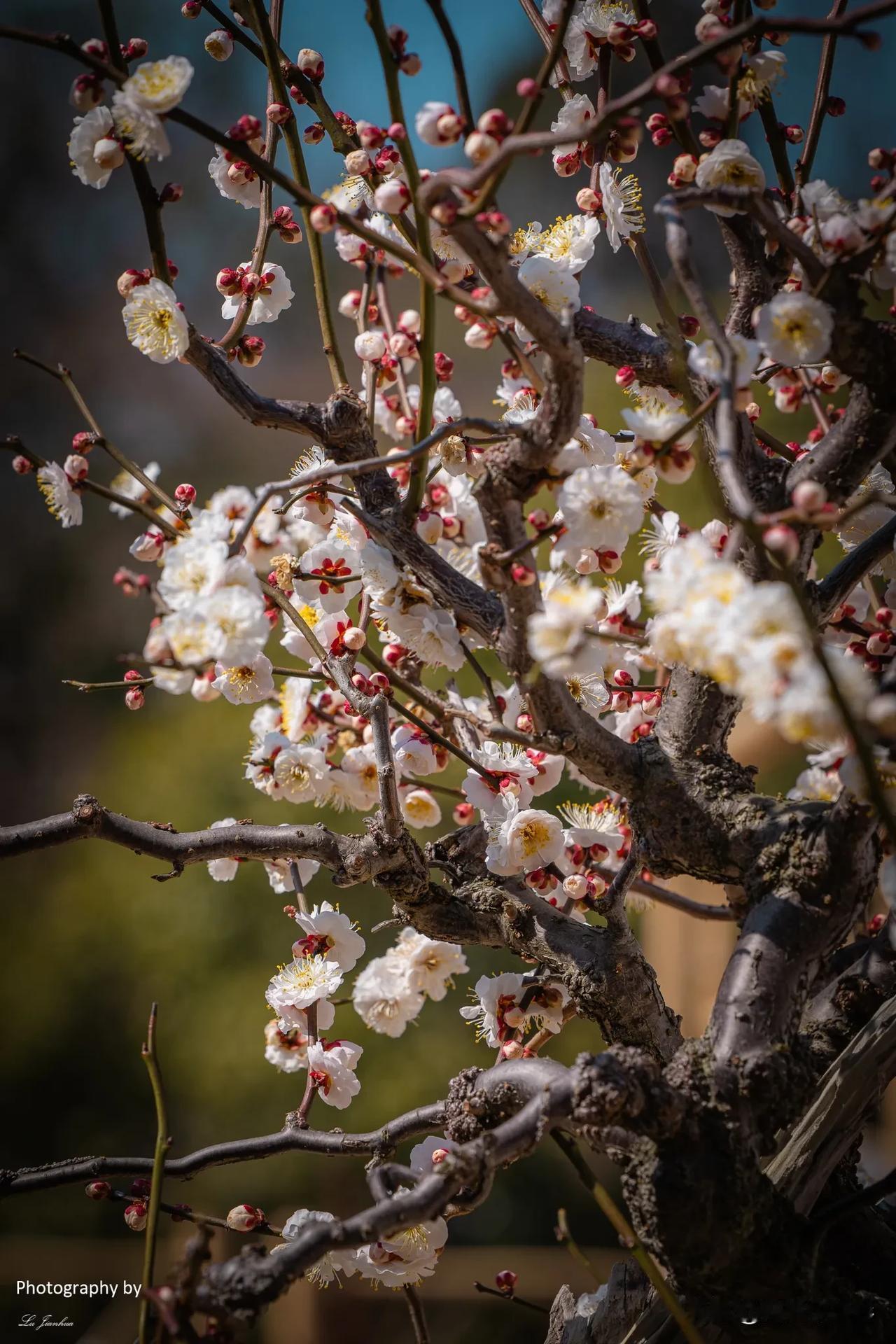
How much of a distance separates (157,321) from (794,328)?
0.40 m

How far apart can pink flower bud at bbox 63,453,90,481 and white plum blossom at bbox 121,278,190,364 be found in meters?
0.09

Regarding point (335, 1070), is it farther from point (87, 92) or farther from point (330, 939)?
point (87, 92)

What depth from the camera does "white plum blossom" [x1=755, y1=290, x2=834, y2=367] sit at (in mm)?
539

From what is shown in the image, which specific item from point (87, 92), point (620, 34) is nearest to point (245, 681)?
point (87, 92)

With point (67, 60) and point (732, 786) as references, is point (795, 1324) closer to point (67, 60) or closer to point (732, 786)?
point (732, 786)

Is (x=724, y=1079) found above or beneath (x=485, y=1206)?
beneath

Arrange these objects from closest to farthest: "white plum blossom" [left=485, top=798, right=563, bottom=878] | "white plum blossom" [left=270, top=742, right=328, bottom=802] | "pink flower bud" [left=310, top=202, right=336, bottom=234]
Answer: "pink flower bud" [left=310, top=202, right=336, bottom=234], "white plum blossom" [left=485, top=798, right=563, bottom=878], "white plum blossom" [left=270, top=742, right=328, bottom=802]

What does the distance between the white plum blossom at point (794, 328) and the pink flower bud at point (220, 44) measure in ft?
1.47

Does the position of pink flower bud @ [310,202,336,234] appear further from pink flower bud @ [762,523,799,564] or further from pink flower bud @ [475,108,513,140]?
A: pink flower bud @ [762,523,799,564]

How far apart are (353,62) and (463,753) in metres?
1.55

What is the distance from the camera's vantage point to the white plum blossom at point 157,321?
0.63 m

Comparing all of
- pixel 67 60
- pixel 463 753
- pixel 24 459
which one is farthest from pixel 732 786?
pixel 67 60

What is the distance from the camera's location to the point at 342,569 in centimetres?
81

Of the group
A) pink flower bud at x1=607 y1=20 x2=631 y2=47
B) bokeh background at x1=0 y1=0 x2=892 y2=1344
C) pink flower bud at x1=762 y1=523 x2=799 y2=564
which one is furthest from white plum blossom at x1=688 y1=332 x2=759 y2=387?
bokeh background at x1=0 y1=0 x2=892 y2=1344
